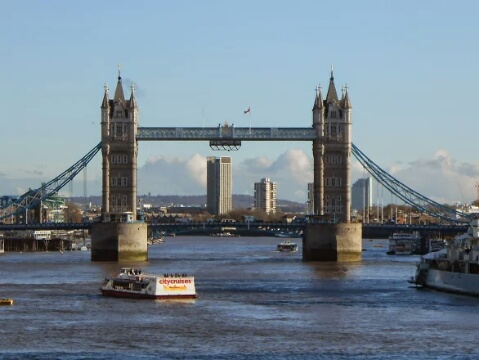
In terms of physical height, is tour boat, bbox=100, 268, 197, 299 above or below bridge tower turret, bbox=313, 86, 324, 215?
below

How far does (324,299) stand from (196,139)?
2524 inches

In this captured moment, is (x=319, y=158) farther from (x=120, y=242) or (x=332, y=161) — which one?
(x=120, y=242)

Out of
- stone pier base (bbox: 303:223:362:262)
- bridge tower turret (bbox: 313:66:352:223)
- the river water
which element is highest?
bridge tower turret (bbox: 313:66:352:223)

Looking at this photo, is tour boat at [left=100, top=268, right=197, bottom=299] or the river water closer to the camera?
the river water

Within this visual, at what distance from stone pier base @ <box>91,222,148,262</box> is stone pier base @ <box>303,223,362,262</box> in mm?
18090

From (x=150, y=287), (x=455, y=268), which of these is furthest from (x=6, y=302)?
(x=455, y=268)

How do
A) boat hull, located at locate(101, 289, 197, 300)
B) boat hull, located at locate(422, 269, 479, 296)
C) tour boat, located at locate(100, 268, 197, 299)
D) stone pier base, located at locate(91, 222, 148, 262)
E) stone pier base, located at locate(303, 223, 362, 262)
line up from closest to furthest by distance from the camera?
tour boat, located at locate(100, 268, 197, 299) < boat hull, located at locate(101, 289, 197, 300) < boat hull, located at locate(422, 269, 479, 296) < stone pier base, located at locate(91, 222, 148, 262) < stone pier base, located at locate(303, 223, 362, 262)

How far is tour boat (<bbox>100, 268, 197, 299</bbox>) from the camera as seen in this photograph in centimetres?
9762

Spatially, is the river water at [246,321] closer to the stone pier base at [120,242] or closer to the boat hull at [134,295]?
the boat hull at [134,295]

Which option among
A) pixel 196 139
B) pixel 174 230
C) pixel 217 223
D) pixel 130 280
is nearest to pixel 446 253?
pixel 130 280

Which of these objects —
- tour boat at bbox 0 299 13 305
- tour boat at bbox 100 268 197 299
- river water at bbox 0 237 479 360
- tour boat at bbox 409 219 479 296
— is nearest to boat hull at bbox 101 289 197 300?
tour boat at bbox 100 268 197 299

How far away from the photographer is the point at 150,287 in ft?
323

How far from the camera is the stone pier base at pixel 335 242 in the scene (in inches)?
6142

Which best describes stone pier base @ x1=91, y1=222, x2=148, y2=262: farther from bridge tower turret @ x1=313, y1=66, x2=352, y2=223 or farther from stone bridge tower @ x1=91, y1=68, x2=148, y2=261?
bridge tower turret @ x1=313, y1=66, x2=352, y2=223
